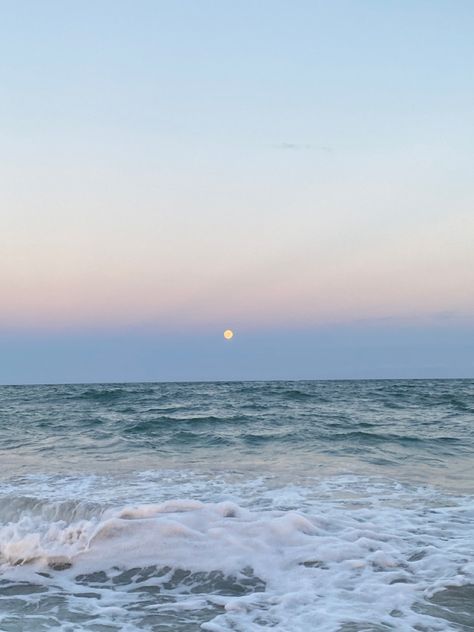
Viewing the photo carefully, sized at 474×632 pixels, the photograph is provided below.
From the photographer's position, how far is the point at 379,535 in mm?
6789

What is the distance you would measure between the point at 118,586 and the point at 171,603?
31.6 inches

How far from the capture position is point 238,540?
6641mm

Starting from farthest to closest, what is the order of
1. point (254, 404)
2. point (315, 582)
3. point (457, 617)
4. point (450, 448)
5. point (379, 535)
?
1. point (254, 404)
2. point (450, 448)
3. point (379, 535)
4. point (315, 582)
5. point (457, 617)

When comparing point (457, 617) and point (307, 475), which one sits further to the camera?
point (307, 475)

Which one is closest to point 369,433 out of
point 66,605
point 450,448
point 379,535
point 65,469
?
point 450,448

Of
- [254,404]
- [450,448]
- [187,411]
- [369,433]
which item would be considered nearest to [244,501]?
[450,448]

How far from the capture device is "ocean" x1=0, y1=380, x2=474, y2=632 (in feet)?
16.1

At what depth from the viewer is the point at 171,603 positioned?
5.21 m

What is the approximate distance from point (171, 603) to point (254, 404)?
919 inches

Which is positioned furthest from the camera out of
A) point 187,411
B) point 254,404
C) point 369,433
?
point 254,404

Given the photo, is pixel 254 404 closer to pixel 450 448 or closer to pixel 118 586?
pixel 450 448

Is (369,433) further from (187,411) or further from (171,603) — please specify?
(171,603)

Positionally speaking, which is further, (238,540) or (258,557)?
(238,540)

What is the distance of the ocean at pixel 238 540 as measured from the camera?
193 inches
